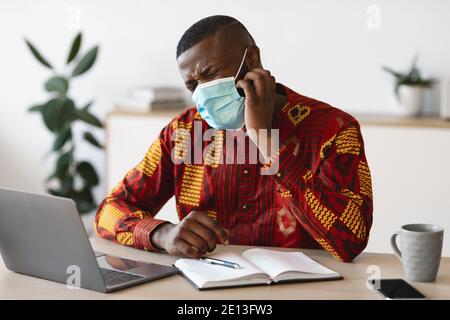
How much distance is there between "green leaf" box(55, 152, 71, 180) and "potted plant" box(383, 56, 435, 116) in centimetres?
161

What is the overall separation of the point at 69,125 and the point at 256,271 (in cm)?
234

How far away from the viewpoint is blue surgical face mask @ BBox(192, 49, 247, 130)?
Answer: 181 centimetres

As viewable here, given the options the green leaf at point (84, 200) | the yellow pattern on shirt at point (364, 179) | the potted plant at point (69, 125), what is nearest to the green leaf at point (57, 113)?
the potted plant at point (69, 125)

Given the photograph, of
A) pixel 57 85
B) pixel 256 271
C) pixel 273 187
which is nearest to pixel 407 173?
pixel 273 187

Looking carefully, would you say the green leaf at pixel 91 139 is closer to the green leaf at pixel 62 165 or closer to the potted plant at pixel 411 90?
the green leaf at pixel 62 165

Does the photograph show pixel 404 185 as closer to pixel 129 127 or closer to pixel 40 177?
pixel 129 127

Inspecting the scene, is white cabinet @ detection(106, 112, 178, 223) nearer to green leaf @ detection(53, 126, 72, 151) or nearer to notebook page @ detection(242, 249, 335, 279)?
green leaf @ detection(53, 126, 72, 151)

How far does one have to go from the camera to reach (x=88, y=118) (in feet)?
11.6

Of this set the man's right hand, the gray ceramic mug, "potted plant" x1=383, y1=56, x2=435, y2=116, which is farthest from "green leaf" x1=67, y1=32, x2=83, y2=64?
the gray ceramic mug

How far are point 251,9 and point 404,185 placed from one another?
3.60 ft

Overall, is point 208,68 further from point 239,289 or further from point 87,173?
point 87,173

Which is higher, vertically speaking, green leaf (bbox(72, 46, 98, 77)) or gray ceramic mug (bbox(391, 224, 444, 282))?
green leaf (bbox(72, 46, 98, 77))

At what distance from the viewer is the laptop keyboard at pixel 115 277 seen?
1438 millimetres

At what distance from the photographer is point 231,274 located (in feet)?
4.78
